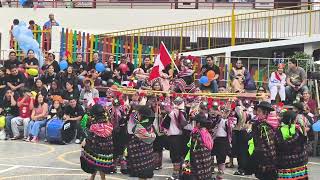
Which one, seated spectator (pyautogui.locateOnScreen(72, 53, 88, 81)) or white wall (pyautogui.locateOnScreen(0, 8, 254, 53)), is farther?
white wall (pyautogui.locateOnScreen(0, 8, 254, 53))

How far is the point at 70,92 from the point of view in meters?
14.9

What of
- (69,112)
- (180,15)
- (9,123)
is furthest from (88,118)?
(180,15)

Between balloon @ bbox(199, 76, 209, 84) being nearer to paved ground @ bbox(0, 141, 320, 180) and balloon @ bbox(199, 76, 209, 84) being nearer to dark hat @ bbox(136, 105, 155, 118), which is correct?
paved ground @ bbox(0, 141, 320, 180)

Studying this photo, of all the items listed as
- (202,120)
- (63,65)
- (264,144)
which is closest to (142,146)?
(202,120)

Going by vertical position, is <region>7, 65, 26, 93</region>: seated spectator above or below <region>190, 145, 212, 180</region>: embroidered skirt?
above

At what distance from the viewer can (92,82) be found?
48.1 ft

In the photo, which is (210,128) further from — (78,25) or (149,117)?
(78,25)

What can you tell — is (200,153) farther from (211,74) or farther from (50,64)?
(50,64)

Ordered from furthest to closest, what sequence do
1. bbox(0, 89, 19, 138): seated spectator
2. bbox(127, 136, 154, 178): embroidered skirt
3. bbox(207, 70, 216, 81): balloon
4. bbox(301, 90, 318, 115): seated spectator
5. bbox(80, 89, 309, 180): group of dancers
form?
bbox(0, 89, 19, 138): seated spectator
bbox(207, 70, 216, 81): balloon
bbox(301, 90, 318, 115): seated spectator
bbox(127, 136, 154, 178): embroidered skirt
bbox(80, 89, 309, 180): group of dancers

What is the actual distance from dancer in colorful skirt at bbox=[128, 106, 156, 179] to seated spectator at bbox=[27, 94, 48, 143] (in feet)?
20.1

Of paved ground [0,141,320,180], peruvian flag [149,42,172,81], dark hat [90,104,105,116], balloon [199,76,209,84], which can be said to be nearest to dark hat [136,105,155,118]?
dark hat [90,104,105,116]

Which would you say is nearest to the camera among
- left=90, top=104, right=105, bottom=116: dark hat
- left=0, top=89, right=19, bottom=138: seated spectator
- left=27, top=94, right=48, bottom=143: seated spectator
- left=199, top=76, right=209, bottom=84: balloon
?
left=90, top=104, right=105, bottom=116: dark hat

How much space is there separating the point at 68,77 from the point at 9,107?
182 centimetres

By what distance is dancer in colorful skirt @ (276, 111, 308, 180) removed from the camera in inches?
332
